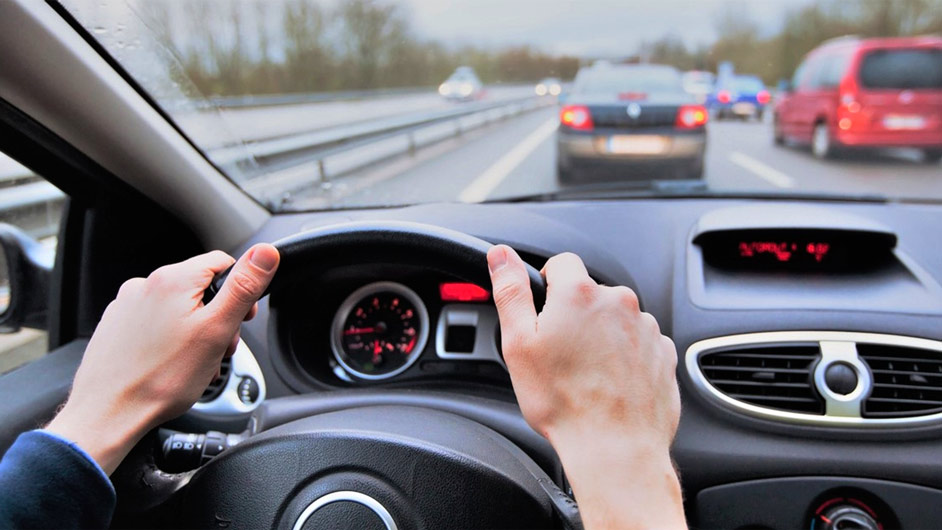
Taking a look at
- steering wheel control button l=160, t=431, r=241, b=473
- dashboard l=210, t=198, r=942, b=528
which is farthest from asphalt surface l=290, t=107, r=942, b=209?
steering wheel control button l=160, t=431, r=241, b=473

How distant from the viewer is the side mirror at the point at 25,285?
2580mm

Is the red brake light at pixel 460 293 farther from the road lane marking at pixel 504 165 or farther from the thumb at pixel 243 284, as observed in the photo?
the thumb at pixel 243 284

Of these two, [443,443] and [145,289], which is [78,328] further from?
[443,443]

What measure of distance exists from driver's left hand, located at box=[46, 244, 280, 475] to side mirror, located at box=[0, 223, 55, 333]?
1.50 metres

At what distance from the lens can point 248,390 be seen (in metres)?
2.39

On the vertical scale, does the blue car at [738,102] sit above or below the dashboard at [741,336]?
above

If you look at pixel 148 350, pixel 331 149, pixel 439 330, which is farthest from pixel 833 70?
pixel 148 350

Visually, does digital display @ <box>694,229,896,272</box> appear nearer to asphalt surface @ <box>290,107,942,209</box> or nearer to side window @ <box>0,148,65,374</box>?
asphalt surface @ <box>290,107,942,209</box>

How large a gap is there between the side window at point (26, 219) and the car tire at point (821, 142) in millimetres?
5132

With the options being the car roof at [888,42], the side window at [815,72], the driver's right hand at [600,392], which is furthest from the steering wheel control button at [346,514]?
the side window at [815,72]

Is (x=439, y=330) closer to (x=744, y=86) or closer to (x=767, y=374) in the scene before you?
(x=767, y=374)

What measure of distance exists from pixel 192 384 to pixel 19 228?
1620mm

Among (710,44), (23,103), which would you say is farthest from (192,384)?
(710,44)

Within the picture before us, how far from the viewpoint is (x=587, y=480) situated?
3.64 ft
